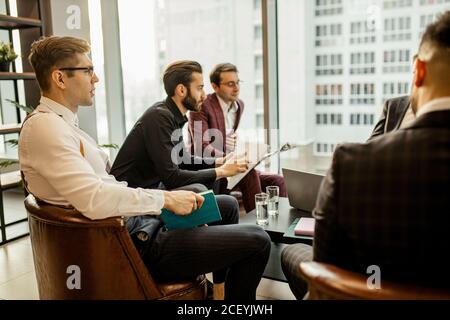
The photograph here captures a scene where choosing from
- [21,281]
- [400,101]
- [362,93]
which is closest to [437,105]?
[400,101]

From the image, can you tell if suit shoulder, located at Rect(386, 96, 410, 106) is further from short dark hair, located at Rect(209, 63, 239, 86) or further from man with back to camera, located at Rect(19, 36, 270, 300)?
short dark hair, located at Rect(209, 63, 239, 86)

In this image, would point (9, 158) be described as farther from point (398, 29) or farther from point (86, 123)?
point (398, 29)

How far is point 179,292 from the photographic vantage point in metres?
1.52

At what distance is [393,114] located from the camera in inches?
80.6

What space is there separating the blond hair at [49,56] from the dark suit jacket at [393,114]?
1406mm

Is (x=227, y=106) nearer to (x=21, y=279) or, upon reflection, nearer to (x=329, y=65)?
(x=329, y=65)

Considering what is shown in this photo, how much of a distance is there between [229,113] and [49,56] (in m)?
1.96

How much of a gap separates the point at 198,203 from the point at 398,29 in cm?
269

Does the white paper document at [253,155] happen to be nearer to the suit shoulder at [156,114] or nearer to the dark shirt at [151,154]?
the dark shirt at [151,154]

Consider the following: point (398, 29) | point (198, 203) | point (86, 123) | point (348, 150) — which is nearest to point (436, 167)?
point (348, 150)

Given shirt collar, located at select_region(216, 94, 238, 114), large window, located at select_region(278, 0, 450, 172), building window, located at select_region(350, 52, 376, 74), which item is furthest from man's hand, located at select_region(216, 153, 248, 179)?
building window, located at select_region(350, 52, 376, 74)

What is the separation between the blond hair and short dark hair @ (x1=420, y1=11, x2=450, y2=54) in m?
1.20

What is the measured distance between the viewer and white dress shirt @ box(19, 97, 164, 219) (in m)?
1.36

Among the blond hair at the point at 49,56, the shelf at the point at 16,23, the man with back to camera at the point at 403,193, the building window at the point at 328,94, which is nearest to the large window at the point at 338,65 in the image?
the building window at the point at 328,94
